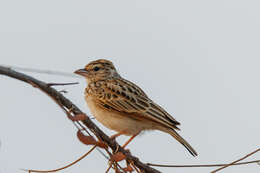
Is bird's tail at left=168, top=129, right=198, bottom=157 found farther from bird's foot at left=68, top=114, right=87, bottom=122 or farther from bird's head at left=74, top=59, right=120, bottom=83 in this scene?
bird's foot at left=68, top=114, right=87, bottom=122

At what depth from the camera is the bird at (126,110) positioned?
245 inches

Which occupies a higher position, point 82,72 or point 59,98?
point 82,72

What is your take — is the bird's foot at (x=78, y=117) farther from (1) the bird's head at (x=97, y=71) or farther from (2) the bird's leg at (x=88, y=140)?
(1) the bird's head at (x=97, y=71)

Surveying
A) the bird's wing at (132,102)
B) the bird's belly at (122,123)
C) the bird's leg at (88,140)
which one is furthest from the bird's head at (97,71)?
the bird's leg at (88,140)

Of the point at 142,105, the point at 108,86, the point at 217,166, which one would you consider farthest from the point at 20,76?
the point at 108,86

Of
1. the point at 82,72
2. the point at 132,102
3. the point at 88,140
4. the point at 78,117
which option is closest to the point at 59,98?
the point at 78,117

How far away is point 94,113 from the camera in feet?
22.7

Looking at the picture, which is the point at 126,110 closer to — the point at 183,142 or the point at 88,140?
the point at 183,142

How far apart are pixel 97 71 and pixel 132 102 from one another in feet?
5.24

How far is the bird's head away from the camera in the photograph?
7.88 meters

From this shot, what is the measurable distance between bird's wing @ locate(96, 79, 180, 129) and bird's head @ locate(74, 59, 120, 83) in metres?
0.48

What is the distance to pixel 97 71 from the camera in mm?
8000

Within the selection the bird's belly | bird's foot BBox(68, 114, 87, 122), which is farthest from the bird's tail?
bird's foot BBox(68, 114, 87, 122)

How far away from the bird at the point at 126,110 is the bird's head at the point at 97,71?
0.86 ft
